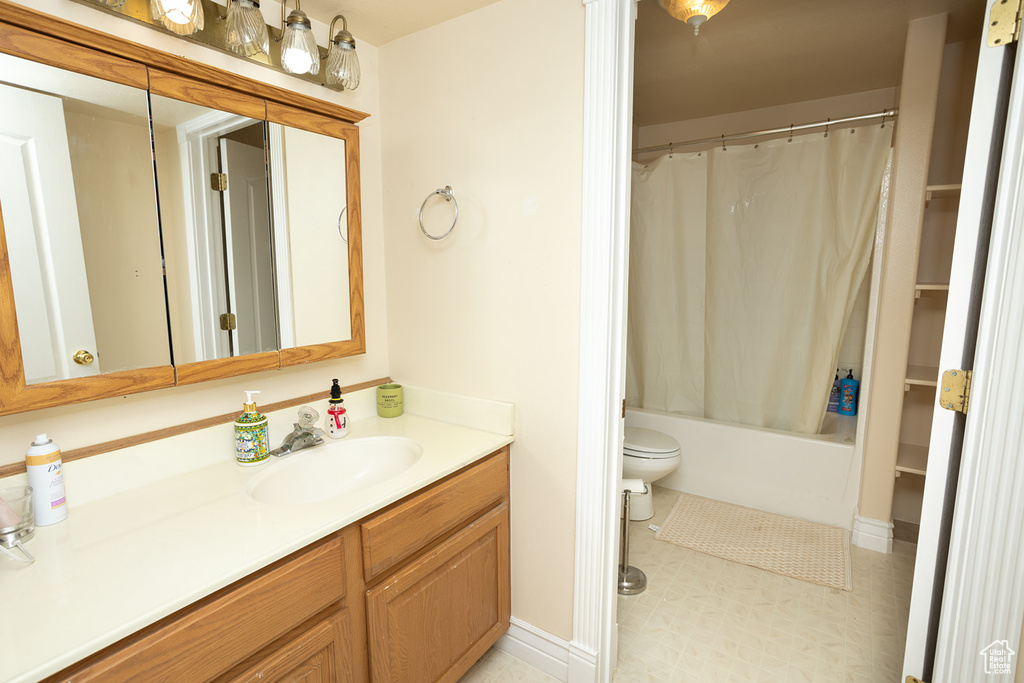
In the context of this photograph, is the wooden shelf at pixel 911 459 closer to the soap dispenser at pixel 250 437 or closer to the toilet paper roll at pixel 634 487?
the toilet paper roll at pixel 634 487

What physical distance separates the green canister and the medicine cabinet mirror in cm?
25

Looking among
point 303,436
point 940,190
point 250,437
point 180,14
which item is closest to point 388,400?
point 303,436

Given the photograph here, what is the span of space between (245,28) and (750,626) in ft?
8.45

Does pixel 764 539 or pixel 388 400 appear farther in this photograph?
pixel 764 539

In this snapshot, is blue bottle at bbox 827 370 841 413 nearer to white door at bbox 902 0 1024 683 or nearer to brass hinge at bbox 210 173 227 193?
white door at bbox 902 0 1024 683

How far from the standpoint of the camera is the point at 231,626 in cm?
91

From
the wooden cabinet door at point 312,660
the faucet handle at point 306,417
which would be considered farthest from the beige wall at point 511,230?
the wooden cabinet door at point 312,660

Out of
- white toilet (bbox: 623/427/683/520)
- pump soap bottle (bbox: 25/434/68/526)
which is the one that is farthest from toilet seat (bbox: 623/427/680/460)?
pump soap bottle (bbox: 25/434/68/526)

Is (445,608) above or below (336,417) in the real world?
below

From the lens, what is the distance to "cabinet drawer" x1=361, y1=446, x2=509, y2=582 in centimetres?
118

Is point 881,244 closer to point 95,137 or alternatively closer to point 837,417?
point 837,417

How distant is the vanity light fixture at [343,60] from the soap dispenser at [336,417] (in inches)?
39.0

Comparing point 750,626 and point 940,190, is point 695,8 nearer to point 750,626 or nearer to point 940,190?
point 940,190

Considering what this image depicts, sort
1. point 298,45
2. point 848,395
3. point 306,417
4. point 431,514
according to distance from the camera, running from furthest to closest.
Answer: point 848,395 < point 306,417 < point 298,45 < point 431,514
